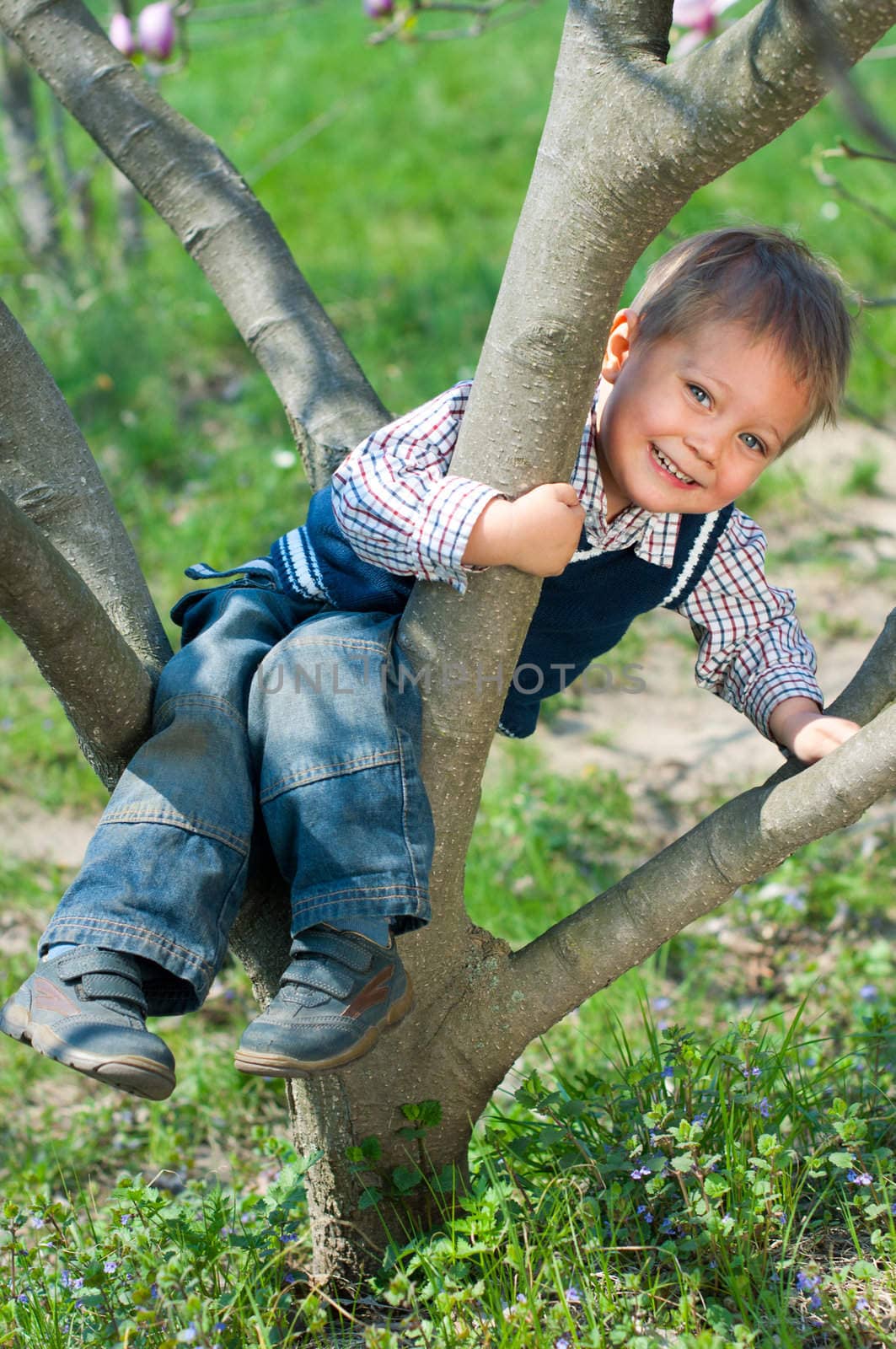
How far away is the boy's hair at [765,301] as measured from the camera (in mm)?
Answer: 1665

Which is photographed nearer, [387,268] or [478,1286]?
[478,1286]

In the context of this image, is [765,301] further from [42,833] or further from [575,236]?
[42,833]

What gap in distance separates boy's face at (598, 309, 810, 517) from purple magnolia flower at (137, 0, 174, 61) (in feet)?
5.84

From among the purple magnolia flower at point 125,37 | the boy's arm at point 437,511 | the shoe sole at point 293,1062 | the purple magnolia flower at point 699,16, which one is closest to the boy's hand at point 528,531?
the boy's arm at point 437,511

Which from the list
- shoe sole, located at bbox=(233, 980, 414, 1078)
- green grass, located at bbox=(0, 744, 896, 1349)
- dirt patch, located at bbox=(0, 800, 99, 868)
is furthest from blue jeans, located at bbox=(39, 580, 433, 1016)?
dirt patch, located at bbox=(0, 800, 99, 868)

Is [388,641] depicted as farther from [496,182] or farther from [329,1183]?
[496,182]

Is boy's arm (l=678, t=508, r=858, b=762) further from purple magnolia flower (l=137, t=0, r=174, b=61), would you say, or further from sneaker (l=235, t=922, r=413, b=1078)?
purple magnolia flower (l=137, t=0, r=174, b=61)

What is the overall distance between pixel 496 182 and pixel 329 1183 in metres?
4.89

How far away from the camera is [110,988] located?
56.1 inches

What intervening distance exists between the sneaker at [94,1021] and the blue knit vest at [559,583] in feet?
1.95

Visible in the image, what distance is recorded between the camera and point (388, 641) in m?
1.64

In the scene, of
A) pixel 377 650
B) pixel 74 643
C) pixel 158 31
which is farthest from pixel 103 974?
pixel 158 31

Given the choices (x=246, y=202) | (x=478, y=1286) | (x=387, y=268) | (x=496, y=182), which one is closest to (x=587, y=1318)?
(x=478, y=1286)

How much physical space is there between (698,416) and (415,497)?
0.40 meters
